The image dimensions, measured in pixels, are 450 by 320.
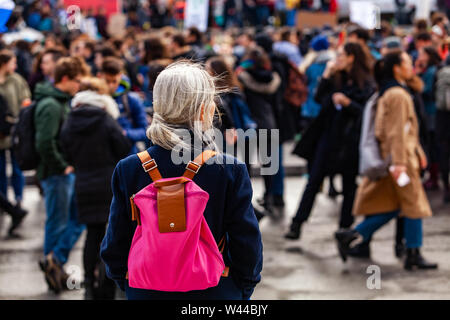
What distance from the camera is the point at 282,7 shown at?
23.9 meters

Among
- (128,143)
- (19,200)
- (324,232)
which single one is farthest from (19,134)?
(324,232)

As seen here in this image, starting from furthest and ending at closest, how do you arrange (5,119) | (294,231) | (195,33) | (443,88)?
(195,33) < (443,88) < (5,119) < (294,231)

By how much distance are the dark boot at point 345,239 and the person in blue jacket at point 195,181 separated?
11.4 feet

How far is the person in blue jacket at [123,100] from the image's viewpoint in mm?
6152

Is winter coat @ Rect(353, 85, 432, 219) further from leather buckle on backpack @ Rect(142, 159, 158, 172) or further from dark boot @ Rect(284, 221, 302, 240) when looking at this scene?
leather buckle on backpack @ Rect(142, 159, 158, 172)

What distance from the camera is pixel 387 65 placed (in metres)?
6.17

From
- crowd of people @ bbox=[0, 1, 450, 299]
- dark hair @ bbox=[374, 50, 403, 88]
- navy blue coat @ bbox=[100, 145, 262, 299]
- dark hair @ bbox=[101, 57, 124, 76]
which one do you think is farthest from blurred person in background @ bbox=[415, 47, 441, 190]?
navy blue coat @ bbox=[100, 145, 262, 299]

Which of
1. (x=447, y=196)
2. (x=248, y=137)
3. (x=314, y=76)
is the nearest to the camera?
(x=248, y=137)

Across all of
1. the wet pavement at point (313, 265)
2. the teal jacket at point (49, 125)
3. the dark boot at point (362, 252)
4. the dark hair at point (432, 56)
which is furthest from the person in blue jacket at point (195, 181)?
the dark hair at point (432, 56)

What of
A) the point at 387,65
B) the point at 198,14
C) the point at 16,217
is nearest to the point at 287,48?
the point at 198,14

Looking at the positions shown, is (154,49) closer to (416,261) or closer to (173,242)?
(416,261)

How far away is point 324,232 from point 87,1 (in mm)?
13275

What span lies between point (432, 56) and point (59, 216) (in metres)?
5.23

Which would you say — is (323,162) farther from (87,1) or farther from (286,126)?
(87,1)
